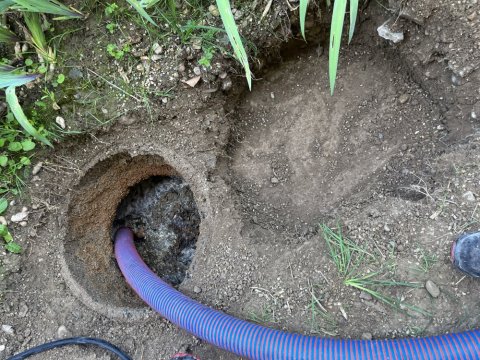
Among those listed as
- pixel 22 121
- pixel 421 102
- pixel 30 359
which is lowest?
pixel 30 359

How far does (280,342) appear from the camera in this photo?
172cm

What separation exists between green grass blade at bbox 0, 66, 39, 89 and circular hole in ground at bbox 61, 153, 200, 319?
55 centimetres

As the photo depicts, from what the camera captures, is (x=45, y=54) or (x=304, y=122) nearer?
(x=45, y=54)

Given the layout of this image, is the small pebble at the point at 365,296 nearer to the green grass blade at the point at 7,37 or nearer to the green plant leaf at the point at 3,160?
the green plant leaf at the point at 3,160

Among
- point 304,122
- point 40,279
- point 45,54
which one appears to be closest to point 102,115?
point 45,54

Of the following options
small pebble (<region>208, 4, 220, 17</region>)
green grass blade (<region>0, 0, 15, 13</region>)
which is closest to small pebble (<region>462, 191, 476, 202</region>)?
small pebble (<region>208, 4, 220, 17</region>)

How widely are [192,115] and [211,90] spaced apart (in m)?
0.17

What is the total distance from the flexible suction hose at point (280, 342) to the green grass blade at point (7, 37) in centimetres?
145

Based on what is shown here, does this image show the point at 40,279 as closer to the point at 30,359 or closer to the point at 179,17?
the point at 30,359

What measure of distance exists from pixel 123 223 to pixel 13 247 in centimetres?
71

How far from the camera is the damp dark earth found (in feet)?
6.05

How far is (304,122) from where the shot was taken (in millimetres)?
2391

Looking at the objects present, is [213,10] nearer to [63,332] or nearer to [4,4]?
[4,4]

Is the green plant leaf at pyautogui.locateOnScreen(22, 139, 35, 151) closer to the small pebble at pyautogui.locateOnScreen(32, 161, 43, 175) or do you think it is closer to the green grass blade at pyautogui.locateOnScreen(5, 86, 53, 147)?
the small pebble at pyautogui.locateOnScreen(32, 161, 43, 175)
